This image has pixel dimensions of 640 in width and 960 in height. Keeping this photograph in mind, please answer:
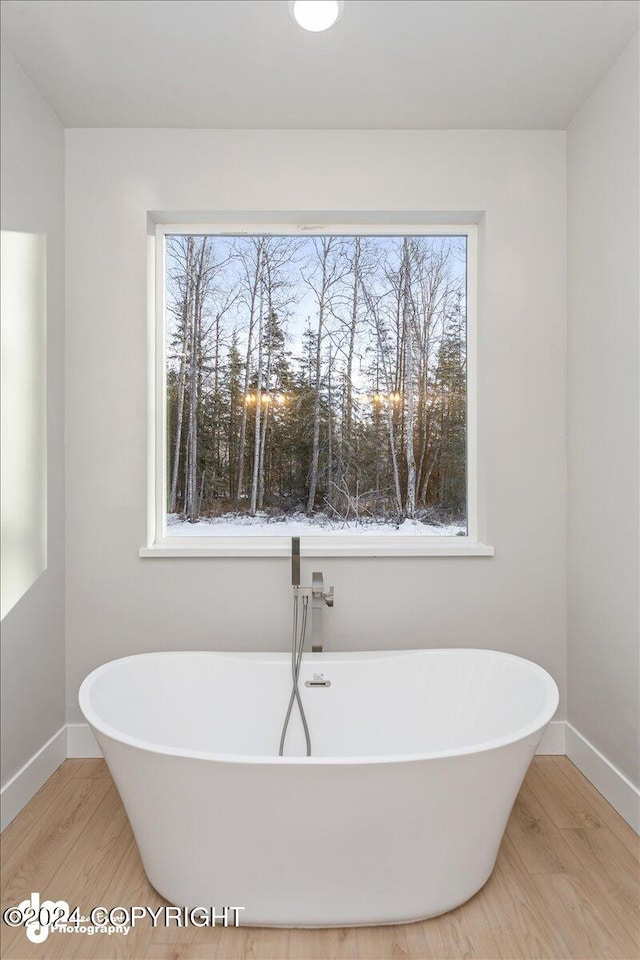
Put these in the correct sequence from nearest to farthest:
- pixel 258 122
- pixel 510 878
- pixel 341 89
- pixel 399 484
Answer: pixel 510 878, pixel 341 89, pixel 258 122, pixel 399 484

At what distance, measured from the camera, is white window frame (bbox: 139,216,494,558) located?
2623 millimetres

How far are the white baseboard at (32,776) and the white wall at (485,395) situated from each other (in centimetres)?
25

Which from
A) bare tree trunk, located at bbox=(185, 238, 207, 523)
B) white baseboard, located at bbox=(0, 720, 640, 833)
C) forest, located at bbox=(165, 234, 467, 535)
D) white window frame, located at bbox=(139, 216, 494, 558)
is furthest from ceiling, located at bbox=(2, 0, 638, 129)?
white baseboard, located at bbox=(0, 720, 640, 833)

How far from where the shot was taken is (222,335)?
8.96ft

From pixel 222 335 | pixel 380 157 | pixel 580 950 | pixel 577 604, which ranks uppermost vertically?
pixel 380 157

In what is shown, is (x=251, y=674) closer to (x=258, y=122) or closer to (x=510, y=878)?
(x=510, y=878)

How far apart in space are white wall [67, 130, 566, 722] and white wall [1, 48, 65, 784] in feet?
0.23

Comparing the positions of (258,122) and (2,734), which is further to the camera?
(258,122)

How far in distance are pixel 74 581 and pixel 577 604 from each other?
2.15 metres

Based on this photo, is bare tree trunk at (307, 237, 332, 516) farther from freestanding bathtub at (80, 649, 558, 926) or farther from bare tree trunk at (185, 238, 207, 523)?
freestanding bathtub at (80, 649, 558, 926)

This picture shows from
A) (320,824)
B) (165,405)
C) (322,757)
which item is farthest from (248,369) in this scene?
(320,824)

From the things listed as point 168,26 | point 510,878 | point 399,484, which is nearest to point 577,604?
point 399,484

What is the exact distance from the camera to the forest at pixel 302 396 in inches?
107

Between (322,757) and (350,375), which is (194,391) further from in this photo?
(322,757)
